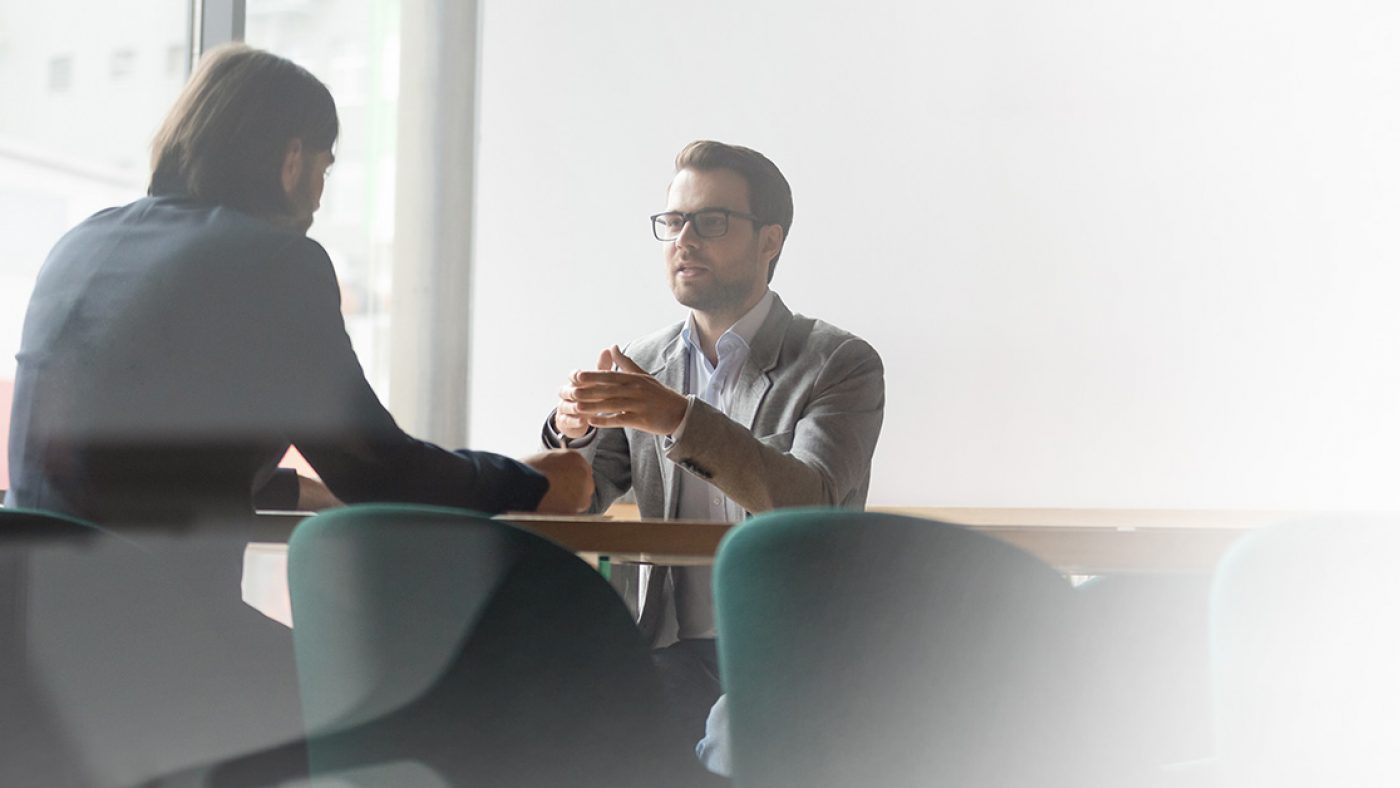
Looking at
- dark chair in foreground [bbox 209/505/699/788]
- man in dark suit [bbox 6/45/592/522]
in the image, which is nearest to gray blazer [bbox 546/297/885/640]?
man in dark suit [bbox 6/45/592/522]

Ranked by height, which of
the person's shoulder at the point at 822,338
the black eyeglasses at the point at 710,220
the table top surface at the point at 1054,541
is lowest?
the table top surface at the point at 1054,541

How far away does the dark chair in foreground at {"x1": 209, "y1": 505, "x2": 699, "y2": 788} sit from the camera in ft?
3.28

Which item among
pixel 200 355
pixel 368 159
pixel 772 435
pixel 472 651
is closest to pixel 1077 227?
pixel 772 435

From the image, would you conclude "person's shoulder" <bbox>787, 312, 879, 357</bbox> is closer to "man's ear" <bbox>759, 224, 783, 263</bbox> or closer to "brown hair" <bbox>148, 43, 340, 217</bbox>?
"man's ear" <bbox>759, 224, 783, 263</bbox>

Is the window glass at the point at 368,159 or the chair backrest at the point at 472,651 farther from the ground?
the window glass at the point at 368,159

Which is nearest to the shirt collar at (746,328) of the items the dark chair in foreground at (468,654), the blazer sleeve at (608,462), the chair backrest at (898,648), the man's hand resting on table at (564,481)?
the blazer sleeve at (608,462)

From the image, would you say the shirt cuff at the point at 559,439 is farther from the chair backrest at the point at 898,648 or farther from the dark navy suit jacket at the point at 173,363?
the chair backrest at the point at 898,648

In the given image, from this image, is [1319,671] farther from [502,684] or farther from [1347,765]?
[502,684]

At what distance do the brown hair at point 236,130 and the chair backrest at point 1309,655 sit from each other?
1.13 meters

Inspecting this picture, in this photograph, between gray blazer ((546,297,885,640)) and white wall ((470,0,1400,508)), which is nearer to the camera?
gray blazer ((546,297,885,640))

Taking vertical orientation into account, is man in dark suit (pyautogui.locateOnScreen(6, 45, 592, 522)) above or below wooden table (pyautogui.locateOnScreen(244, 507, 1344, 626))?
above

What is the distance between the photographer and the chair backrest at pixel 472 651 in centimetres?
100

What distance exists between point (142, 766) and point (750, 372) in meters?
1.11

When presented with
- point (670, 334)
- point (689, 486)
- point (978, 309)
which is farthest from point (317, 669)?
point (978, 309)
